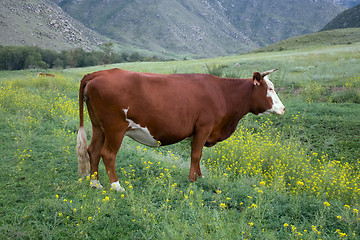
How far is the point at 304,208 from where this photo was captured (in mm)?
4301

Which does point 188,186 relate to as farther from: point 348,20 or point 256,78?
point 348,20

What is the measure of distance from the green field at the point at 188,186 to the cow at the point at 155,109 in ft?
1.51

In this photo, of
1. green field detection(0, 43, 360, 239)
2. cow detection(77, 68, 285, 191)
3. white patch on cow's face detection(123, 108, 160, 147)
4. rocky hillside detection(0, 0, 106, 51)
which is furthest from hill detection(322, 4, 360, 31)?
white patch on cow's face detection(123, 108, 160, 147)

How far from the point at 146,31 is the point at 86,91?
183m

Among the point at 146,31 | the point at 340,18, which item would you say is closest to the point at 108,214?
the point at 340,18

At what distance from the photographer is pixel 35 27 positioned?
294ft

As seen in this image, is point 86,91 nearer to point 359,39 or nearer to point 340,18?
point 359,39

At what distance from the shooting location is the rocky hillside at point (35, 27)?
79000 millimetres

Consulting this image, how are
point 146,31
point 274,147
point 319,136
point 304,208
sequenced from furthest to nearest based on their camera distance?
point 146,31 < point 319,136 < point 274,147 < point 304,208

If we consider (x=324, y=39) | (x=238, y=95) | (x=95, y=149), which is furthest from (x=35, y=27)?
(x=238, y=95)

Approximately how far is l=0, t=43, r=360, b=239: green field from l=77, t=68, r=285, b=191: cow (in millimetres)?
462

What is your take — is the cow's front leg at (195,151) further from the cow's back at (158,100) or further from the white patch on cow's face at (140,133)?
the white patch on cow's face at (140,133)

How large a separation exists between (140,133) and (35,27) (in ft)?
327

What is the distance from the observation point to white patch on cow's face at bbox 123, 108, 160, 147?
15.9 feet
